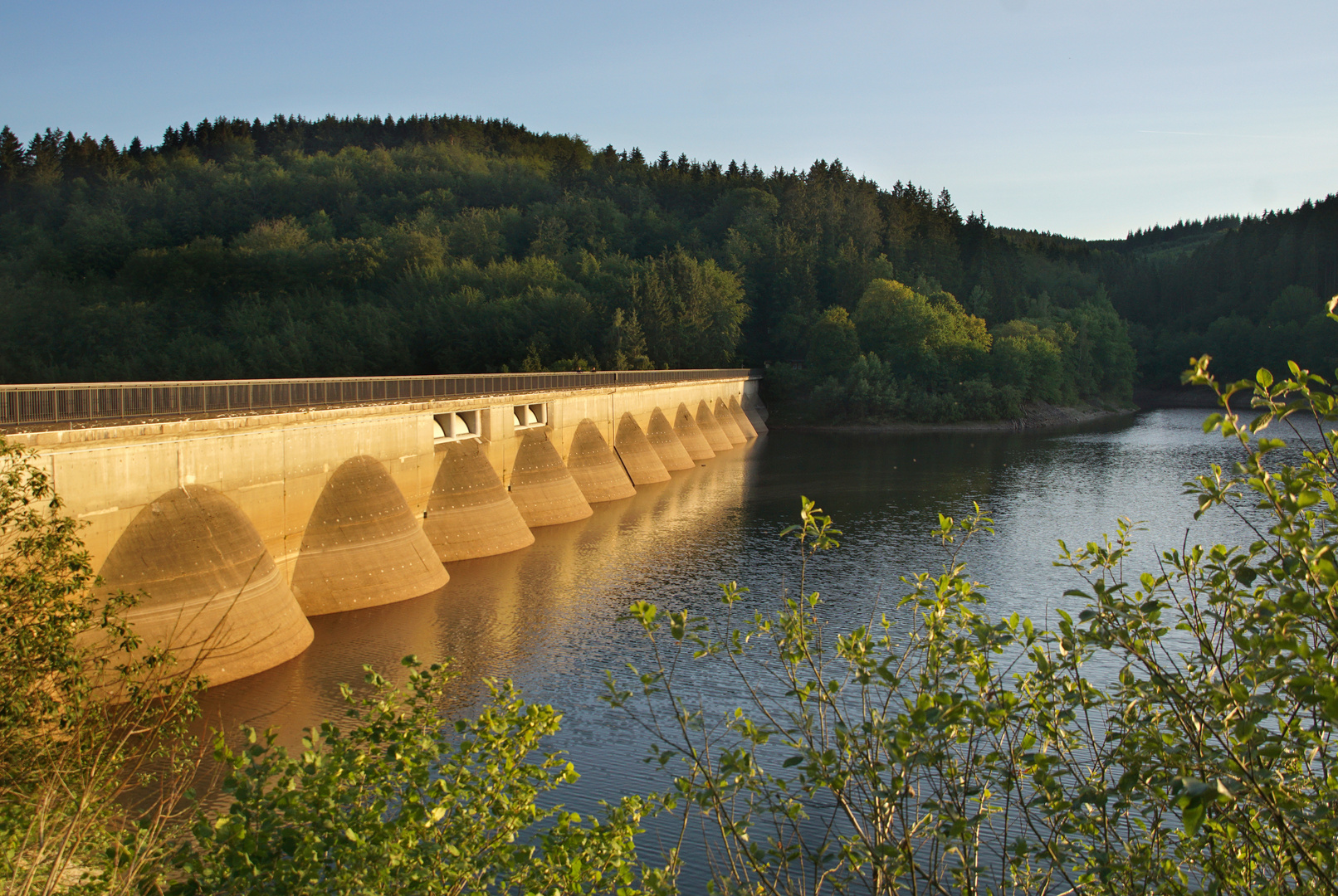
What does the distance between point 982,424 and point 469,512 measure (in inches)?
2294

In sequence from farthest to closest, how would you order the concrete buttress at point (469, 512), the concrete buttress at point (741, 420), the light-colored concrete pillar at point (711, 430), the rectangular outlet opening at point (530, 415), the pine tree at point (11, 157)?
the pine tree at point (11, 157) → the concrete buttress at point (741, 420) → the light-colored concrete pillar at point (711, 430) → the rectangular outlet opening at point (530, 415) → the concrete buttress at point (469, 512)

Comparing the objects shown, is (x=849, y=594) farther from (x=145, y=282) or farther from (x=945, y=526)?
(x=145, y=282)

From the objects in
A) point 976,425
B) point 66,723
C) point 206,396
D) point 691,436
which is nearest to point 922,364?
point 976,425

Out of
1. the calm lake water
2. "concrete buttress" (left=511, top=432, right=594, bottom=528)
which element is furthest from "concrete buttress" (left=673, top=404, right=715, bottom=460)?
"concrete buttress" (left=511, top=432, right=594, bottom=528)

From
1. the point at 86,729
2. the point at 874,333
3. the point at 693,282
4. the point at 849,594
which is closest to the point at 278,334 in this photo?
the point at 693,282

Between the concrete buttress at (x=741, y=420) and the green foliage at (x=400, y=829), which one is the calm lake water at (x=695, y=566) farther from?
the concrete buttress at (x=741, y=420)

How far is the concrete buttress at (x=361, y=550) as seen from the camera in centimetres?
2444

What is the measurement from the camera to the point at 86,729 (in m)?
10.6

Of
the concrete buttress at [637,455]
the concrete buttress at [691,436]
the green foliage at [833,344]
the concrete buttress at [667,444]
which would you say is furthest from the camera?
the green foliage at [833,344]

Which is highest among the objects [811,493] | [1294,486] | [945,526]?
[1294,486]

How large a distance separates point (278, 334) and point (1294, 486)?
83424mm

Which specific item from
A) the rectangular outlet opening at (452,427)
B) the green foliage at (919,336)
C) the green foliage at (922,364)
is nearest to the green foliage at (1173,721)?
the rectangular outlet opening at (452,427)

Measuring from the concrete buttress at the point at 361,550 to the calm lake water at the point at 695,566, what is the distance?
2.01 ft

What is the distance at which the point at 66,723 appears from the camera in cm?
1098
